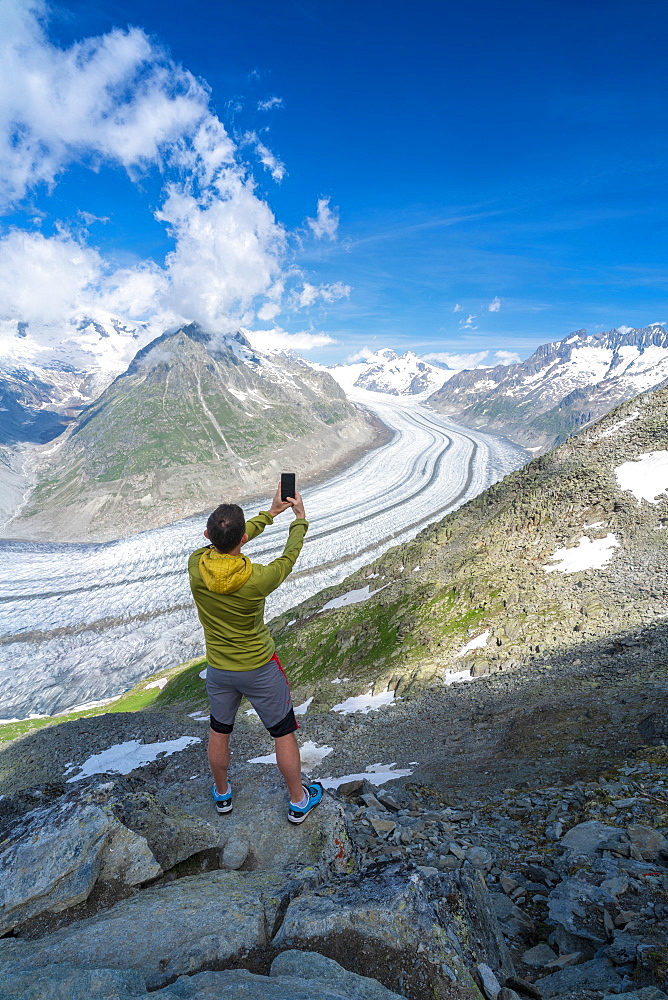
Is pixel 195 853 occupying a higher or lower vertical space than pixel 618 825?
higher

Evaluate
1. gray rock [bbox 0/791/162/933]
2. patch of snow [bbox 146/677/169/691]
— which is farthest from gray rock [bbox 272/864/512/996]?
patch of snow [bbox 146/677/169/691]

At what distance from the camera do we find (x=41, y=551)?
122625mm

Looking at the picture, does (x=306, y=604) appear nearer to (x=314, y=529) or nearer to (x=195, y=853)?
(x=195, y=853)

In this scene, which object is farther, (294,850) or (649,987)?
(294,850)

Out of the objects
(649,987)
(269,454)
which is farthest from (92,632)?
(269,454)

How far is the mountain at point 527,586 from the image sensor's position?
19.8 metres

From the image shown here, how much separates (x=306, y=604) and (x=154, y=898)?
3499cm

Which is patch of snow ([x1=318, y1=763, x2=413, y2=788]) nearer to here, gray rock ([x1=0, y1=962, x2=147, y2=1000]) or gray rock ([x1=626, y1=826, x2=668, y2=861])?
gray rock ([x1=626, y1=826, x2=668, y2=861])

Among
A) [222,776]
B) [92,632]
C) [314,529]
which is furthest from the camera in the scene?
[314,529]

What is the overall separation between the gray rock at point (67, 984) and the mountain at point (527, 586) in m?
12.2

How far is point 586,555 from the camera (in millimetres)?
24641

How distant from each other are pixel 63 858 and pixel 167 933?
5.72ft

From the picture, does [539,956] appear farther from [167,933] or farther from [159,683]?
[159,683]

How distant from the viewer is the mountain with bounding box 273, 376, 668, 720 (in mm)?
19750
